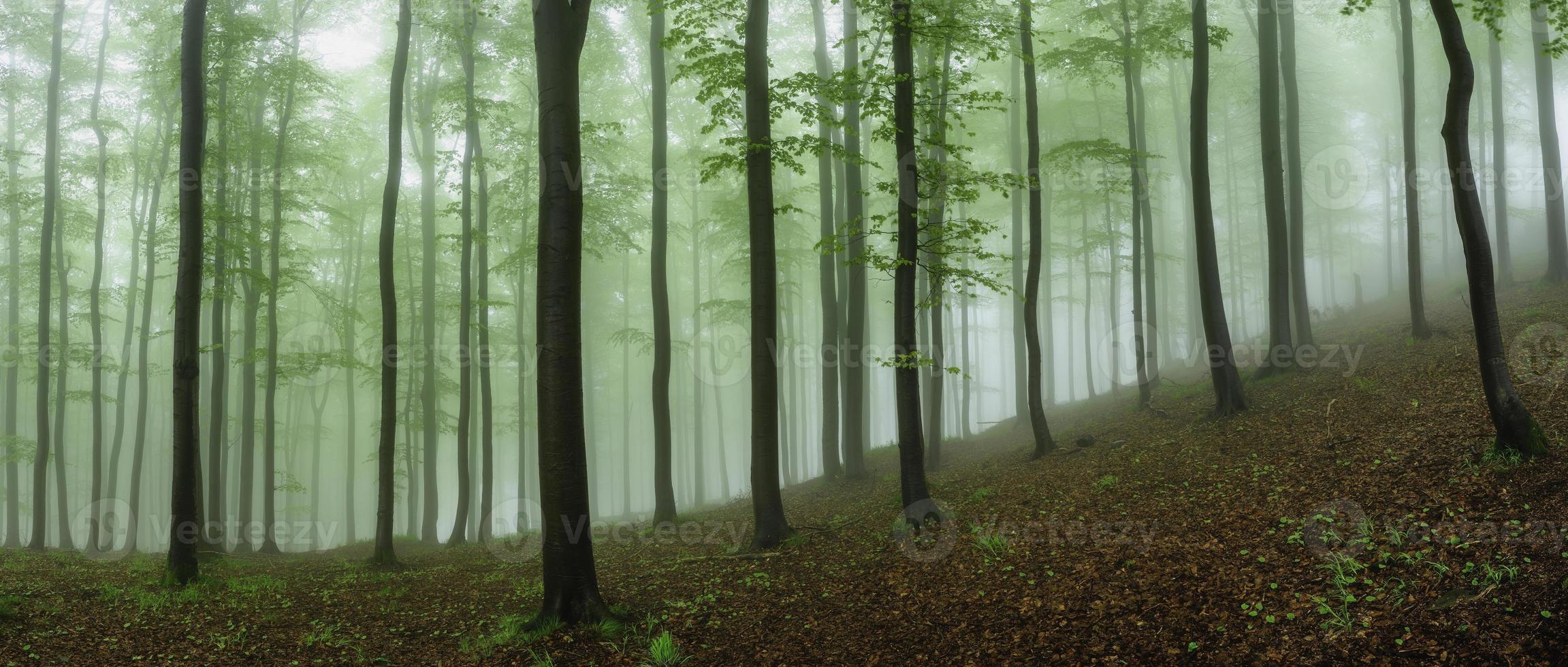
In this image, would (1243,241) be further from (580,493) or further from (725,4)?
(580,493)

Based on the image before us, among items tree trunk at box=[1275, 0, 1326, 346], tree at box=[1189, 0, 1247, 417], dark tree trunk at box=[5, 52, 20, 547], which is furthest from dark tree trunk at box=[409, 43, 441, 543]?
tree trunk at box=[1275, 0, 1326, 346]

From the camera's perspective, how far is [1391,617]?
459 cm

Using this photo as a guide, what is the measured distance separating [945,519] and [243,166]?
665 inches

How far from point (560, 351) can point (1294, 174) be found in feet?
47.9

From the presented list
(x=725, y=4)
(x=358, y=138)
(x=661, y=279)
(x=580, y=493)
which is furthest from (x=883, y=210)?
(x=580, y=493)

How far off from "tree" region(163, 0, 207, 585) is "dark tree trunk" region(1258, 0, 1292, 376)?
631 inches

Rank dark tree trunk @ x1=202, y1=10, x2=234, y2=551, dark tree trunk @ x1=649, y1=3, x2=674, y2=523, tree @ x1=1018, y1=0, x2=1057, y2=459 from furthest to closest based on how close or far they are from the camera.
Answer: dark tree trunk @ x1=649, y1=3, x2=674, y2=523 → dark tree trunk @ x1=202, y1=10, x2=234, y2=551 → tree @ x1=1018, y1=0, x2=1057, y2=459

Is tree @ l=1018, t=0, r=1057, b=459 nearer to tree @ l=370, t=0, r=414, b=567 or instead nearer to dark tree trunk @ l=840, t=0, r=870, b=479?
dark tree trunk @ l=840, t=0, r=870, b=479

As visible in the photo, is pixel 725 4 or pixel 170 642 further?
pixel 725 4

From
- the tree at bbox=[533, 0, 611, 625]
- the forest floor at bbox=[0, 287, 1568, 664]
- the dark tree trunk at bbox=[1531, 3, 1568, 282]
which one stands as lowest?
the forest floor at bbox=[0, 287, 1568, 664]

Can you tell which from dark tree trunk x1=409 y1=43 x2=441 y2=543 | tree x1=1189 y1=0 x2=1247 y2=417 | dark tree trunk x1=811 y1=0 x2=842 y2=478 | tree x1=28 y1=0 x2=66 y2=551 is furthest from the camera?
dark tree trunk x1=409 y1=43 x2=441 y2=543

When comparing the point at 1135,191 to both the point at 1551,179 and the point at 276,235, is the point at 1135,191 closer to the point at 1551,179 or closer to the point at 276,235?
the point at 1551,179

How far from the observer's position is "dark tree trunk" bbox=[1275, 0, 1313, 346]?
549 inches

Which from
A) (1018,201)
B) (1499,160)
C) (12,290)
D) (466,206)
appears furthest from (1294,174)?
(12,290)
